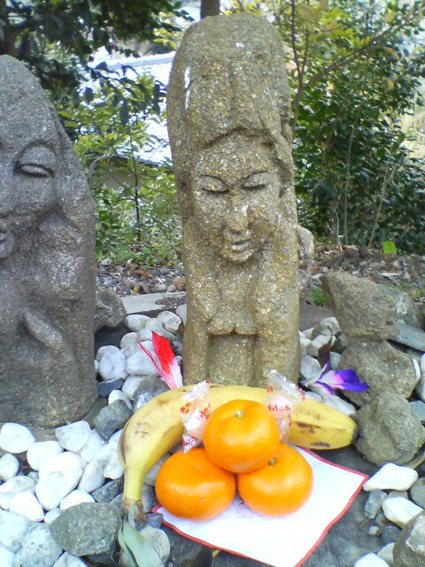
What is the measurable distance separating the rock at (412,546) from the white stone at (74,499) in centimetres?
100

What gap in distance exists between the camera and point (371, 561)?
1663mm

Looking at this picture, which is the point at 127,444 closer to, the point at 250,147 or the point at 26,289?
the point at 26,289

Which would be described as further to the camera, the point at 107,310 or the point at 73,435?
the point at 107,310

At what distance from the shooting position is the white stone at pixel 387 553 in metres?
1.67

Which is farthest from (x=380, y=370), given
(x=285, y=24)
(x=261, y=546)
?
(x=285, y=24)

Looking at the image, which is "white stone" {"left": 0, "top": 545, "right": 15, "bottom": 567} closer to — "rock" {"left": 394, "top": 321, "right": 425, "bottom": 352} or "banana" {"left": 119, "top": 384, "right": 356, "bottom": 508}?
"banana" {"left": 119, "top": 384, "right": 356, "bottom": 508}

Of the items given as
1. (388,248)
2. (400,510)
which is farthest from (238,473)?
(388,248)

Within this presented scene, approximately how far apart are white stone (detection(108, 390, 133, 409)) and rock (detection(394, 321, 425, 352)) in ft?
4.00

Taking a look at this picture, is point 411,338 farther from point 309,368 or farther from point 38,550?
point 38,550

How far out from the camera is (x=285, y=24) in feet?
15.1

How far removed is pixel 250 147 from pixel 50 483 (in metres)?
1.37

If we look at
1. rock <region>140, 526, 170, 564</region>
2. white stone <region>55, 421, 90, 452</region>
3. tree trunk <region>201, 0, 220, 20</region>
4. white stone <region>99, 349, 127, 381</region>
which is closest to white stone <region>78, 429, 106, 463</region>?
white stone <region>55, 421, 90, 452</region>

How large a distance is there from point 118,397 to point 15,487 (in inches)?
20.6

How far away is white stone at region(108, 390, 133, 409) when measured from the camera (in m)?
2.38
